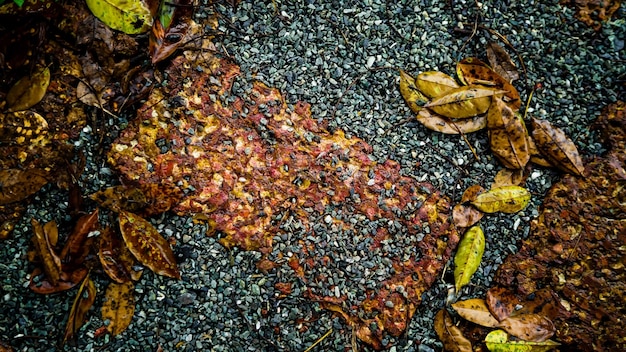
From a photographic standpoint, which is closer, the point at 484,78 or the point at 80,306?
the point at 80,306

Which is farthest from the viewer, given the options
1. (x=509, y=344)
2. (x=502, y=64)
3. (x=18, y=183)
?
(x=502, y=64)

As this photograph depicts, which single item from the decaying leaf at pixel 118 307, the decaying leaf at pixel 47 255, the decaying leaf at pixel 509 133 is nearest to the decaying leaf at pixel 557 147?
the decaying leaf at pixel 509 133

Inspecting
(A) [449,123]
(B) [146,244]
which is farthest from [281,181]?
(A) [449,123]

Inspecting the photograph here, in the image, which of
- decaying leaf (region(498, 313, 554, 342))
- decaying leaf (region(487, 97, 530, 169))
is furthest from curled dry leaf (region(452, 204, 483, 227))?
decaying leaf (region(498, 313, 554, 342))

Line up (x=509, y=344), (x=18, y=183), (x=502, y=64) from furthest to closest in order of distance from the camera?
(x=502, y=64)
(x=509, y=344)
(x=18, y=183)

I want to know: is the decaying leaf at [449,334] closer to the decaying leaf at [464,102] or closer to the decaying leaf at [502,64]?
the decaying leaf at [464,102]

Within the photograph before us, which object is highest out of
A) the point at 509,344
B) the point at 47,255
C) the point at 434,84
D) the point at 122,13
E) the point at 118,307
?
the point at 122,13

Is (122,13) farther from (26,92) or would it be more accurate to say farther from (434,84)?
(434,84)

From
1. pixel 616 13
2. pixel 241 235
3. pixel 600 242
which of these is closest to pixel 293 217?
pixel 241 235
